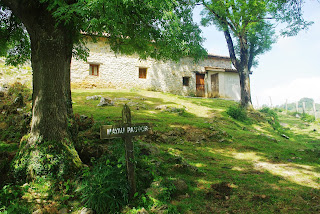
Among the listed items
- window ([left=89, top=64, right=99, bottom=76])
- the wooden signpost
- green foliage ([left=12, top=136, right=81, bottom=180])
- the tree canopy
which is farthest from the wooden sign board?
window ([left=89, top=64, right=99, bottom=76])

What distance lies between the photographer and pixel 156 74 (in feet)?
68.0

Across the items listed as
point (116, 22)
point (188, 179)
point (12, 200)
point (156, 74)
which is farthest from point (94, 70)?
point (12, 200)

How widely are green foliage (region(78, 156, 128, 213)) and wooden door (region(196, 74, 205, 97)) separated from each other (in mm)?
19640

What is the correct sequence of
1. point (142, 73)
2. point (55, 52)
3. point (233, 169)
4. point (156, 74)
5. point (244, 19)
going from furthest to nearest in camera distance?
point (156, 74) → point (142, 73) → point (244, 19) → point (233, 169) → point (55, 52)

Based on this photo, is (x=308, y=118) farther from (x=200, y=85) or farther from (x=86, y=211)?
(x=86, y=211)

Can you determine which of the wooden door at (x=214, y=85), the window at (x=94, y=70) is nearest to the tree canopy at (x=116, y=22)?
the window at (x=94, y=70)

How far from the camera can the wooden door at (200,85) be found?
22844 millimetres

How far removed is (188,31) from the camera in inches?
379

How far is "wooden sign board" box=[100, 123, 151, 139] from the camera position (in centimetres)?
367

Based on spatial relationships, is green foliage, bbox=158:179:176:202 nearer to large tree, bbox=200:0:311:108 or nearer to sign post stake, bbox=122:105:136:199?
sign post stake, bbox=122:105:136:199

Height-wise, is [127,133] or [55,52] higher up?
[55,52]

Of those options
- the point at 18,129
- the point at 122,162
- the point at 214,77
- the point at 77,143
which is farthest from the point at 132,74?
the point at 122,162

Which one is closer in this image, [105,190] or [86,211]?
[86,211]

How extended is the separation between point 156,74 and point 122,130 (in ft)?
56.5
